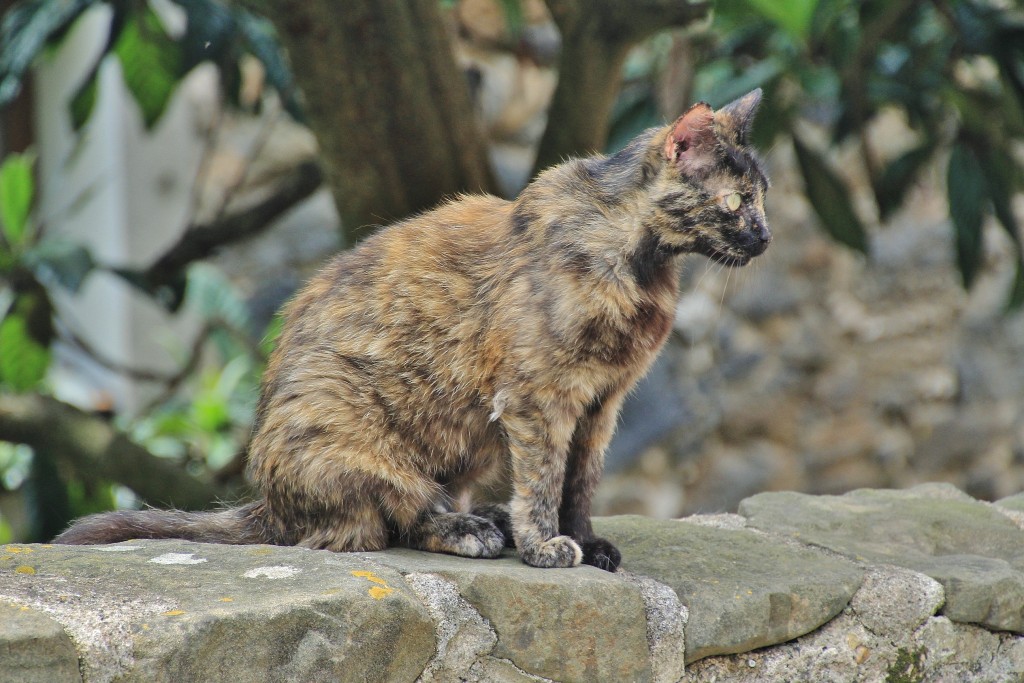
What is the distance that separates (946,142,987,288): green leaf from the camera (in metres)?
3.68

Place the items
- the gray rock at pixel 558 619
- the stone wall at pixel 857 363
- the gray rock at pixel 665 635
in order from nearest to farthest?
1. the gray rock at pixel 558 619
2. the gray rock at pixel 665 635
3. the stone wall at pixel 857 363

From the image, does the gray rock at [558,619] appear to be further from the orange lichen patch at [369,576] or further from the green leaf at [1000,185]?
the green leaf at [1000,185]

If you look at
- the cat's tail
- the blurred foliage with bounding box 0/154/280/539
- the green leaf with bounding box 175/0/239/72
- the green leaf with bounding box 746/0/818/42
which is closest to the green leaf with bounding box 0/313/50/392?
the blurred foliage with bounding box 0/154/280/539

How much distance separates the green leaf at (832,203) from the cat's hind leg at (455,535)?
197 cm

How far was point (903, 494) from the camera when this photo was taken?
10.9 ft

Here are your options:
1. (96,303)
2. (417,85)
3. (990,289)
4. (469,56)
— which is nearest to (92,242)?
(96,303)

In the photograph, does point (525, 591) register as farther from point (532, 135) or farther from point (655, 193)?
point (532, 135)

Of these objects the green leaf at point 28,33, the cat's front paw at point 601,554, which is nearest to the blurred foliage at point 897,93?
the cat's front paw at point 601,554

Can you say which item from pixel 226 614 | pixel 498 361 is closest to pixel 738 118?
pixel 498 361

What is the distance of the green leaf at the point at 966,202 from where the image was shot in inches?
145

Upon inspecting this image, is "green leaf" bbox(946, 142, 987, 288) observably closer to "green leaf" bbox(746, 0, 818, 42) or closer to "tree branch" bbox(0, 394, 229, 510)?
"green leaf" bbox(746, 0, 818, 42)

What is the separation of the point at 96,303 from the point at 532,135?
121 inches

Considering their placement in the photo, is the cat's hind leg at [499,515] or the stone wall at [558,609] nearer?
the stone wall at [558,609]

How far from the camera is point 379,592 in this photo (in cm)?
209
